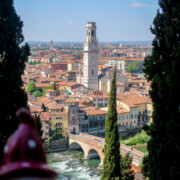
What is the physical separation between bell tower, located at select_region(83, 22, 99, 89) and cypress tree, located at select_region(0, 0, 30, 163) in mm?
35760

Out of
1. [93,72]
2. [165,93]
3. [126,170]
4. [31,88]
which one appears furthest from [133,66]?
[165,93]

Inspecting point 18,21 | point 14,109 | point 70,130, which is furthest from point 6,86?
point 70,130

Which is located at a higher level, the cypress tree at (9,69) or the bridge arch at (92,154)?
the cypress tree at (9,69)

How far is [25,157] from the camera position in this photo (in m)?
1.19

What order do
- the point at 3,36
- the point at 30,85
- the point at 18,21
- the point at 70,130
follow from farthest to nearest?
the point at 30,85
the point at 70,130
the point at 18,21
the point at 3,36

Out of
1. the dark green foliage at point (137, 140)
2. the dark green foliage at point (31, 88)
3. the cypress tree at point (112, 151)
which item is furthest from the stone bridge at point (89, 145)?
the dark green foliage at point (31, 88)

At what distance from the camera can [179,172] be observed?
13.8ft

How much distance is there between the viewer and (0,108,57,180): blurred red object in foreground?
1.14 meters

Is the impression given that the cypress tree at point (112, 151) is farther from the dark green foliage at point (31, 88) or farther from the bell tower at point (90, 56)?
the dark green foliage at point (31, 88)

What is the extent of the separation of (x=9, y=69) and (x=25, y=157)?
3660mm

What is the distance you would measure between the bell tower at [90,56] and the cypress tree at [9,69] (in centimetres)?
3576

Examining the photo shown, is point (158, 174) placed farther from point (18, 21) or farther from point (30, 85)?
point (30, 85)

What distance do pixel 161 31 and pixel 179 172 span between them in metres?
2.16

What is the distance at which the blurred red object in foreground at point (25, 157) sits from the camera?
114cm
